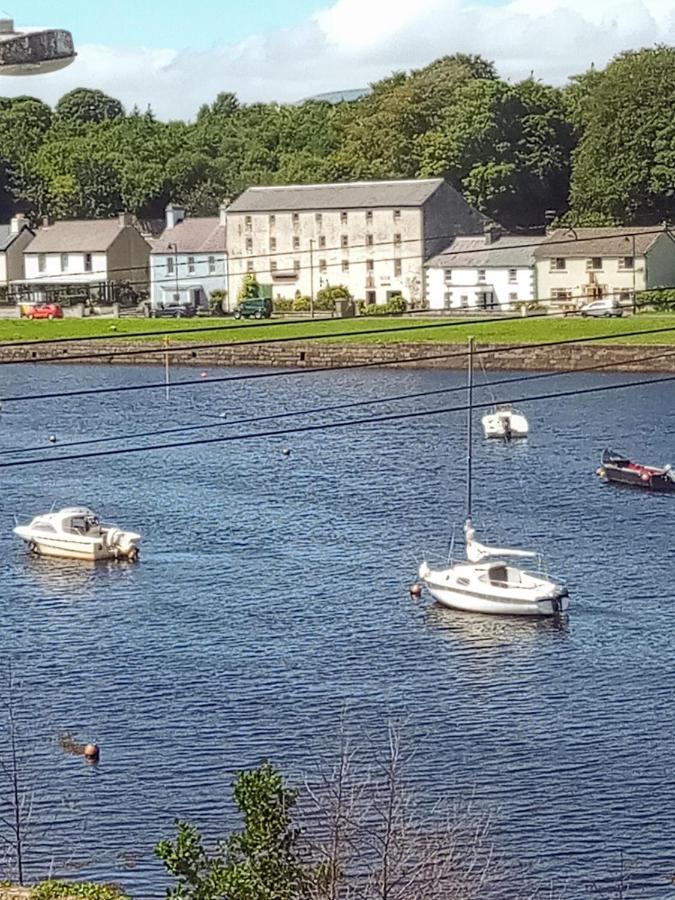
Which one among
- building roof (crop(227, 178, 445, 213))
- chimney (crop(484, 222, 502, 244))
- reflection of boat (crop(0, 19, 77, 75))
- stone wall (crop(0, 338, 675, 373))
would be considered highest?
building roof (crop(227, 178, 445, 213))

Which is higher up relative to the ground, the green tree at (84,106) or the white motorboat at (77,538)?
the green tree at (84,106)

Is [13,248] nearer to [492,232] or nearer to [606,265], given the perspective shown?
[492,232]

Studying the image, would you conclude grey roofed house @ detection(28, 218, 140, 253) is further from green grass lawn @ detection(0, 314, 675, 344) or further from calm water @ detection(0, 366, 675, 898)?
calm water @ detection(0, 366, 675, 898)

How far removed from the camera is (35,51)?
8055mm

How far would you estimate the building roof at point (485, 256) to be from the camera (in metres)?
77.0

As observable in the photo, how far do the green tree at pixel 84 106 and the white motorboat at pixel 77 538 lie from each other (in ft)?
318

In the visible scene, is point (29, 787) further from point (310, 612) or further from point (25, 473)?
point (25, 473)

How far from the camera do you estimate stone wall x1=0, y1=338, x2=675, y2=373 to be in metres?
69.6

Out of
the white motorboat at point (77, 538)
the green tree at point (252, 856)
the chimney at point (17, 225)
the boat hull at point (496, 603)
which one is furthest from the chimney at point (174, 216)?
the green tree at point (252, 856)

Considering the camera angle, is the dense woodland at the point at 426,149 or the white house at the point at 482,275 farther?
the dense woodland at the point at 426,149

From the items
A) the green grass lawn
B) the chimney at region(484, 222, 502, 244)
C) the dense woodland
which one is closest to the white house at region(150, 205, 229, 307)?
the green grass lawn

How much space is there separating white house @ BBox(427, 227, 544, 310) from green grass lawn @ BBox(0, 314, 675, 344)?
115 centimetres

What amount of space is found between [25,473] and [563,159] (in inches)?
1866

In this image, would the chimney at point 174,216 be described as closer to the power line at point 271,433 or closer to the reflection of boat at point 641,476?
the power line at point 271,433
